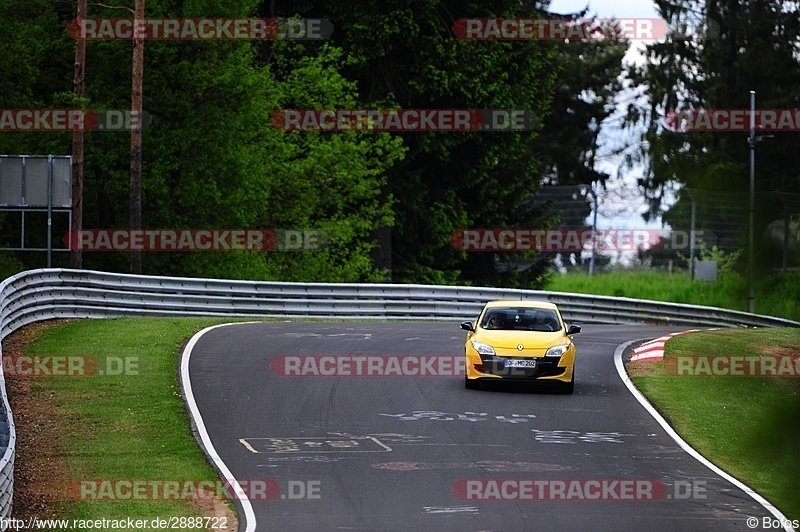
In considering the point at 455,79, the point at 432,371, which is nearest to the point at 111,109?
the point at 455,79

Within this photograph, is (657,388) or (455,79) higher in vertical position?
(455,79)

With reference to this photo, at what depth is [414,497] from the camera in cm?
1212

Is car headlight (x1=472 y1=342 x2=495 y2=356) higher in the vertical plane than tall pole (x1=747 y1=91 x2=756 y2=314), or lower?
lower

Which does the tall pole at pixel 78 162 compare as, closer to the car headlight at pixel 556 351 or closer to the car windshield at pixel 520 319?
the car windshield at pixel 520 319

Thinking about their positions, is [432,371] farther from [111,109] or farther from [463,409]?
[111,109]

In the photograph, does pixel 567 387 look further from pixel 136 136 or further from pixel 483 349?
pixel 136 136

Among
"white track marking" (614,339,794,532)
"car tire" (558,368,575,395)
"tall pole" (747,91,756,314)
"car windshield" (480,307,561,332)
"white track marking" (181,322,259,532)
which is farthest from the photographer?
"car windshield" (480,307,561,332)

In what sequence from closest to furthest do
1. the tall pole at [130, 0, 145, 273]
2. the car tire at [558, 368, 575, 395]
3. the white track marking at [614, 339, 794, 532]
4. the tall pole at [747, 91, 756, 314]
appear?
the tall pole at [747, 91, 756, 314] < the white track marking at [614, 339, 794, 532] < the car tire at [558, 368, 575, 395] < the tall pole at [130, 0, 145, 273]

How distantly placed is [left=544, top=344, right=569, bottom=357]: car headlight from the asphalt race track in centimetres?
76

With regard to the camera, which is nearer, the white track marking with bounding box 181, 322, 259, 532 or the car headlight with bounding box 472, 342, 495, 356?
the white track marking with bounding box 181, 322, 259, 532

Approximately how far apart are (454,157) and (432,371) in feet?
91.7

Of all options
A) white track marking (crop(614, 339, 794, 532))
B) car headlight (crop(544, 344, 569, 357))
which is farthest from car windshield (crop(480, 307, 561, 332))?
white track marking (crop(614, 339, 794, 532))

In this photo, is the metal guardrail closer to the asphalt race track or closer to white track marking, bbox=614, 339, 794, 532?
white track marking, bbox=614, 339, 794, 532

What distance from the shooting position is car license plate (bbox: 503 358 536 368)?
19359 mm
